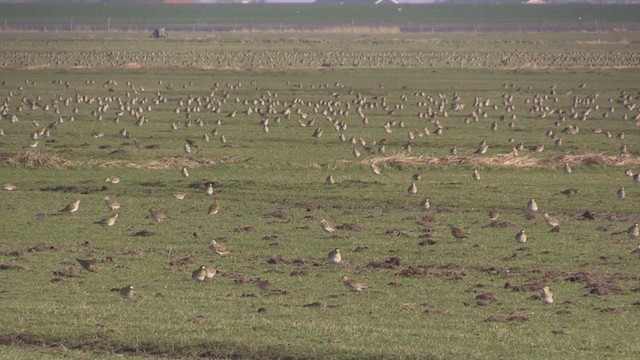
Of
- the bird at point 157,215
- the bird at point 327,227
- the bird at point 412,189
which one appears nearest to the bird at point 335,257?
the bird at point 327,227

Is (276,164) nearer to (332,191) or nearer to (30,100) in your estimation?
(332,191)

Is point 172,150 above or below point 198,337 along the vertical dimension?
below

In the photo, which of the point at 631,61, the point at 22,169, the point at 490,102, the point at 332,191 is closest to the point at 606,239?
the point at 332,191

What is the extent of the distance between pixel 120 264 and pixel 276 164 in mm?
12645

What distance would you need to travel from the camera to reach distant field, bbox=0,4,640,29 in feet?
530

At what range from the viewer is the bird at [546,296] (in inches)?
623

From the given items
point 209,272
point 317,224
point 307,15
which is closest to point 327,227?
point 317,224

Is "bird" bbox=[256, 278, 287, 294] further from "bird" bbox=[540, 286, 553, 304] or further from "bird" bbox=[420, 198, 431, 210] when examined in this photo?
"bird" bbox=[420, 198, 431, 210]

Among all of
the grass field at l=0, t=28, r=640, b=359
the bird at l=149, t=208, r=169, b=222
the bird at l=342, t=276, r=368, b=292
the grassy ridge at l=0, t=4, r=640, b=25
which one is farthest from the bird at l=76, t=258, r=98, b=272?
the grassy ridge at l=0, t=4, r=640, b=25

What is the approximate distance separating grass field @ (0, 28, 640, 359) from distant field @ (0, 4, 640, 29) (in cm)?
10615

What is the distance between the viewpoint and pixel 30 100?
49.0 m

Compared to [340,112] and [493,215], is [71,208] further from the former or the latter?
[340,112]

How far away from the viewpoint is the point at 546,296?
15.8 metres

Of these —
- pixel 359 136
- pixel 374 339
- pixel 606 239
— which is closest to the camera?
pixel 374 339
